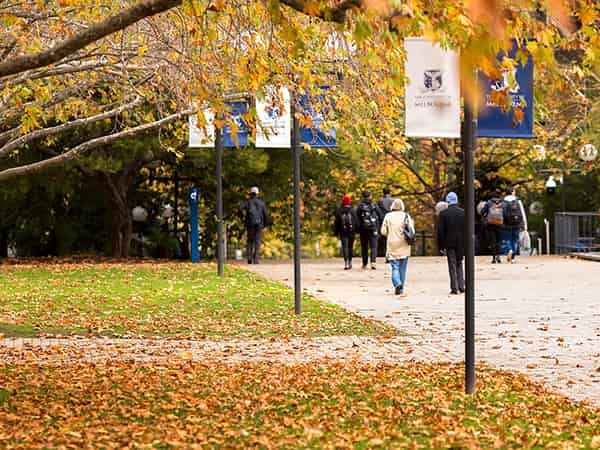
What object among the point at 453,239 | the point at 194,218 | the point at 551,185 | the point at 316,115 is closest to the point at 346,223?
the point at 194,218

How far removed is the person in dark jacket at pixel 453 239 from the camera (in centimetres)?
2159

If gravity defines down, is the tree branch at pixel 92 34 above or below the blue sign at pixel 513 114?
above

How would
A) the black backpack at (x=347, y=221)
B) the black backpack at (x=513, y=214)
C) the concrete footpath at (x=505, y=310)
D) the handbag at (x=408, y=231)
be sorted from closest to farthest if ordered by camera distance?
the concrete footpath at (x=505, y=310), the handbag at (x=408, y=231), the black backpack at (x=347, y=221), the black backpack at (x=513, y=214)

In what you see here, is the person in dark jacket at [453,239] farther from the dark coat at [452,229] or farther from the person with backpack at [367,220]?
the person with backpack at [367,220]

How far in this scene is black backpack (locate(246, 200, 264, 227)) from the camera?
32875mm

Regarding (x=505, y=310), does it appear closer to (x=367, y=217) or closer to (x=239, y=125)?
(x=239, y=125)

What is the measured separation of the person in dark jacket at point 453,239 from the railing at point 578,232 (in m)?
17.4

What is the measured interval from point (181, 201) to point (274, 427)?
108ft

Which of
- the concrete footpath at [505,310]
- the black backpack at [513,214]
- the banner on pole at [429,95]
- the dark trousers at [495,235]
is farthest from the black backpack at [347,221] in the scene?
the banner on pole at [429,95]

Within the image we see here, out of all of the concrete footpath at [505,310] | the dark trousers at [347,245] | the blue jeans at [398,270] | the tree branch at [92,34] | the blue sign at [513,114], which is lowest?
the concrete footpath at [505,310]

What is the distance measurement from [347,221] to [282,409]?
21.3 metres

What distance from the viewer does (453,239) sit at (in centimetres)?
2167

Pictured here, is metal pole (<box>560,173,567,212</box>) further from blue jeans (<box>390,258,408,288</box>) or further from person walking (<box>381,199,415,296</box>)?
person walking (<box>381,199,415,296</box>)

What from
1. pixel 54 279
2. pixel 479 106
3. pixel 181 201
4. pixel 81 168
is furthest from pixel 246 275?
pixel 479 106
